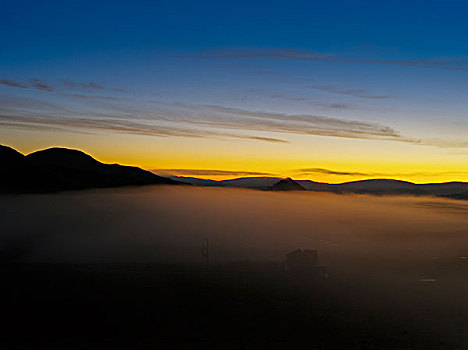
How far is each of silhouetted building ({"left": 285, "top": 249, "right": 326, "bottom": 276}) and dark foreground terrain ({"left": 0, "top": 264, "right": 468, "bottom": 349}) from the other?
114 cm

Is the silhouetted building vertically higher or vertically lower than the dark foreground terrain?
higher

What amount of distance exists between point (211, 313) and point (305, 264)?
19.2 m

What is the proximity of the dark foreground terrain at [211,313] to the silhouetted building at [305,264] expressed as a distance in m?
1.14

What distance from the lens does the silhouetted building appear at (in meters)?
50.6

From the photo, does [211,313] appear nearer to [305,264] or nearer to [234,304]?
[234,304]

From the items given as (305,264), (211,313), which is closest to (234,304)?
(211,313)

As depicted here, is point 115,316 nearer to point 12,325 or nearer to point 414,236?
point 12,325

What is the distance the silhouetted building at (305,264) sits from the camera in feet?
166

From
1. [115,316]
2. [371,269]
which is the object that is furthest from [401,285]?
[115,316]

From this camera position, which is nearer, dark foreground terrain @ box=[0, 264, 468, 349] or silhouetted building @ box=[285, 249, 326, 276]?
dark foreground terrain @ box=[0, 264, 468, 349]

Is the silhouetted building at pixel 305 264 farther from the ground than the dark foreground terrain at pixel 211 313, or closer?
farther from the ground

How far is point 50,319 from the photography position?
32312 millimetres

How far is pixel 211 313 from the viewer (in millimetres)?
34719

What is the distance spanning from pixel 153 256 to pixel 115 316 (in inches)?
1897
